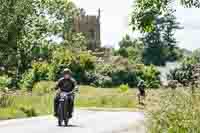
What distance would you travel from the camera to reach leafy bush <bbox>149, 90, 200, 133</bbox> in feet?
39.7

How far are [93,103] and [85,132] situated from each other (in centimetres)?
2586

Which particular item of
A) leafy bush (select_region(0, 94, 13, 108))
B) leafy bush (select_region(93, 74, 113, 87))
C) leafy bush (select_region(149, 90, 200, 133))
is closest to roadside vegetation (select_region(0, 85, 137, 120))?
leafy bush (select_region(0, 94, 13, 108))

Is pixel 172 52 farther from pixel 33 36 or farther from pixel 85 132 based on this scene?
pixel 85 132

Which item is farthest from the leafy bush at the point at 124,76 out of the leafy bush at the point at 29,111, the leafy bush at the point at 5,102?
the leafy bush at the point at 29,111

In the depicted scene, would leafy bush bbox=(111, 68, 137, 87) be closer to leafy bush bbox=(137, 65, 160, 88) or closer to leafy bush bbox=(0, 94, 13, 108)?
leafy bush bbox=(137, 65, 160, 88)

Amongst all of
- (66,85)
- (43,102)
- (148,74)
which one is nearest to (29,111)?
(66,85)

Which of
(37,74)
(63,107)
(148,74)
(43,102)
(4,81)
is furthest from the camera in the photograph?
(148,74)

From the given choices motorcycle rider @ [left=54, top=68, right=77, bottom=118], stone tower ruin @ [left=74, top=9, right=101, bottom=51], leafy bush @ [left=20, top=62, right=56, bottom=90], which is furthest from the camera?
stone tower ruin @ [left=74, top=9, right=101, bottom=51]

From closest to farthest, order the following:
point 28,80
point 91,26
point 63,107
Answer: point 63,107, point 28,80, point 91,26

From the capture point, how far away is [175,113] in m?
12.5

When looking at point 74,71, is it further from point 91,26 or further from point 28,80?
point 91,26

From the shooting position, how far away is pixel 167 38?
127062 mm

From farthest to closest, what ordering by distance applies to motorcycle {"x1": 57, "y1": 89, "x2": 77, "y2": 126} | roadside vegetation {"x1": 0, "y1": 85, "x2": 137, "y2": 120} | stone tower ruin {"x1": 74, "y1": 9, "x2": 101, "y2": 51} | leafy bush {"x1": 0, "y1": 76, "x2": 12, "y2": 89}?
1. stone tower ruin {"x1": 74, "y1": 9, "x2": 101, "y2": 51}
2. leafy bush {"x1": 0, "y1": 76, "x2": 12, "y2": 89}
3. roadside vegetation {"x1": 0, "y1": 85, "x2": 137, "y2": 120}
4. motorcycle {"x1": 57, "y1": 89, "x2": 77, "y2": 126}

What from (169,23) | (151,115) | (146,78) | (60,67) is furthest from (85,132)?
(169,23)
